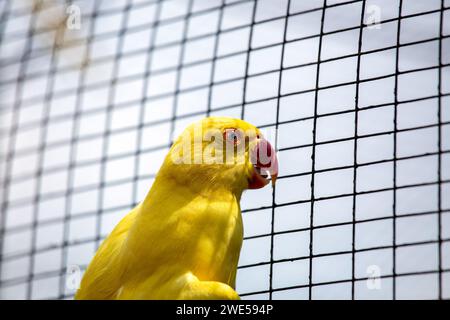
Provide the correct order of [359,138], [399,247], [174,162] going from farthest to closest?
[359,138], [399,247], [174,162]

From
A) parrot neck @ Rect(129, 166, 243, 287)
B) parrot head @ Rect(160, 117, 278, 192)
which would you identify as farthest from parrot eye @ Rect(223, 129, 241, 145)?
parrot neck @ Rect(129, 166, 243, 287)

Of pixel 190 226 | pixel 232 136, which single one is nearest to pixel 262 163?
pixel 232 136

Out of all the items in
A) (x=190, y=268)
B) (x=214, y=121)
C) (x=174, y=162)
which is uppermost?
(x=214, y=121)

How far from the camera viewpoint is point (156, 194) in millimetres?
2348

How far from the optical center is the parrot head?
237 centimetres

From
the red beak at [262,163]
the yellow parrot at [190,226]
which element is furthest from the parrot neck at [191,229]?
the red beak at [262,163]

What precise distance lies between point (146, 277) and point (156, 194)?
0.26 meters

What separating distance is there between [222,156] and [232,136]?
0.07 m

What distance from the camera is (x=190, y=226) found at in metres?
2.27

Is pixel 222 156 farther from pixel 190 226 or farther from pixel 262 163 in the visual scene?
pixel 190 226

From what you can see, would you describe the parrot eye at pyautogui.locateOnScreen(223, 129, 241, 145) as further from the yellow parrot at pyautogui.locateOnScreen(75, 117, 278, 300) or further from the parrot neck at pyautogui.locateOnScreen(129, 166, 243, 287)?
the parrot neck at pyautogui.locateOnScreen(129, 166, 243, 287)
